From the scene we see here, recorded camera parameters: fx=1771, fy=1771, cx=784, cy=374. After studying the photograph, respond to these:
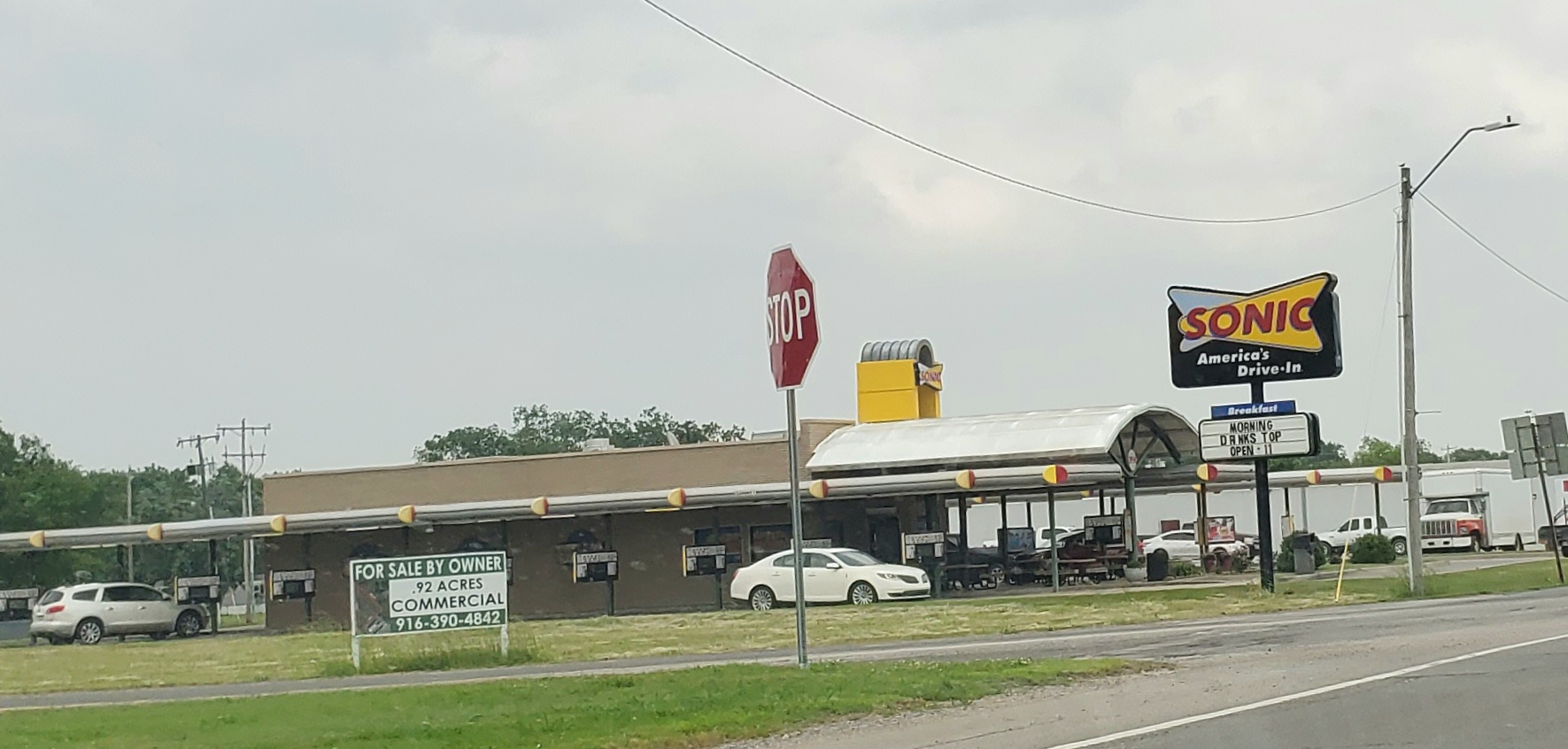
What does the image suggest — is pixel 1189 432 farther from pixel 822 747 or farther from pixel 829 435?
pixel 822 747

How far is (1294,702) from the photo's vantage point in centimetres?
1355

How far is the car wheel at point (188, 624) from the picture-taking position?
155 feet

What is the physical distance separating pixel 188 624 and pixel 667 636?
2224 centimetres

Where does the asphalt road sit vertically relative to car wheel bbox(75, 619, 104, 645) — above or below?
above

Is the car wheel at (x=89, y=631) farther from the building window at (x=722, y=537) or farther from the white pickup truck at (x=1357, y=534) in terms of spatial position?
the white pickup truck at (x=1357, y=534)

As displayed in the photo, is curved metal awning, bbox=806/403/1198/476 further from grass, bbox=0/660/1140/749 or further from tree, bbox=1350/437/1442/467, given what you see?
tree, bbox=1350/437/1442/467

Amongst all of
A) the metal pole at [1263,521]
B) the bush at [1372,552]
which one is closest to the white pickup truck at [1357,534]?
the bush at [1372,552]

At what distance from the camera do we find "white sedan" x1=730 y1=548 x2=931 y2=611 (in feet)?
125

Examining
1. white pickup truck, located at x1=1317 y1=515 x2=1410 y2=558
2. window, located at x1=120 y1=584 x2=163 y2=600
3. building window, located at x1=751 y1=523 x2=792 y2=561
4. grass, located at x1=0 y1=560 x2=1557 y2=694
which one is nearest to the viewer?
grass, located at x1=0 y1=560 x2=1557 y2=694

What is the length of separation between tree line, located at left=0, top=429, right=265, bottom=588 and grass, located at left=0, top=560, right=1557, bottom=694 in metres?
24.2

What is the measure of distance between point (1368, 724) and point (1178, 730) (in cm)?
127

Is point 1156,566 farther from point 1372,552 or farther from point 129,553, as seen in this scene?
point 129,553

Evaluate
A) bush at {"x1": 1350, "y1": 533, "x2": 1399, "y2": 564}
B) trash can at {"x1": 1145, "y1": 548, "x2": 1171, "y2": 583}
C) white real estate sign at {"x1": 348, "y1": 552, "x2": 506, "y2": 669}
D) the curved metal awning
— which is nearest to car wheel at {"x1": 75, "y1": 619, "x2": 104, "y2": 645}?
the curved metal awning

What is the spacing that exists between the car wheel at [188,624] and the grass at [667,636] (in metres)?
6.01
